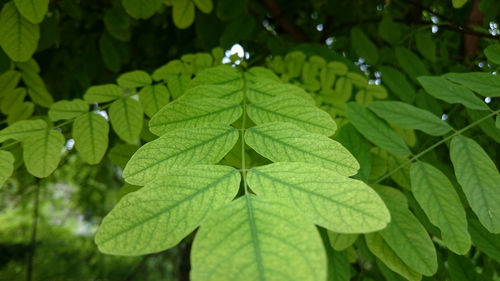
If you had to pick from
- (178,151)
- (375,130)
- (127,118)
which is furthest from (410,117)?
(127,118)

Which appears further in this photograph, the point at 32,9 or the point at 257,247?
the point at 32,9

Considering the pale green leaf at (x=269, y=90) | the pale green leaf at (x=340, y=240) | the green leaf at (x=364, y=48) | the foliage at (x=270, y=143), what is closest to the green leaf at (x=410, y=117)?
the foliage at (x=270, y=143)

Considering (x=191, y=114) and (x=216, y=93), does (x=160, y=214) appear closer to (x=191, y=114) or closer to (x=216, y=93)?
(x=191, y=114)

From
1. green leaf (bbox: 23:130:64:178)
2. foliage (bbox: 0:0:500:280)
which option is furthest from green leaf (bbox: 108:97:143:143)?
green leaf (bbox: 23:130:64:178)

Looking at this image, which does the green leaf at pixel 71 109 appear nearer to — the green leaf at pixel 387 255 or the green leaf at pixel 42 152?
the green leaf at pixel 42 152

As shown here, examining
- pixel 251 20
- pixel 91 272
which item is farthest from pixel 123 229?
pixel 91 272
